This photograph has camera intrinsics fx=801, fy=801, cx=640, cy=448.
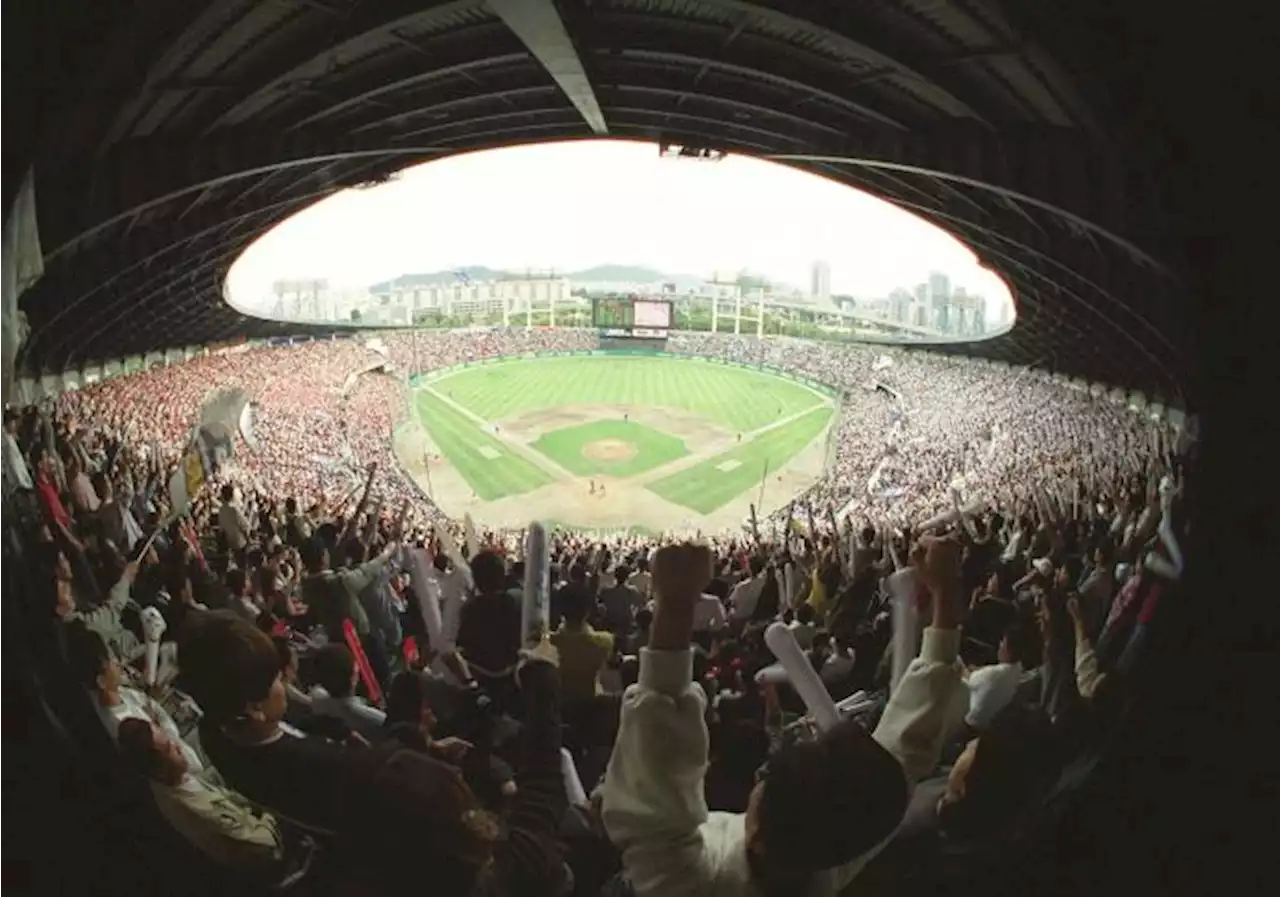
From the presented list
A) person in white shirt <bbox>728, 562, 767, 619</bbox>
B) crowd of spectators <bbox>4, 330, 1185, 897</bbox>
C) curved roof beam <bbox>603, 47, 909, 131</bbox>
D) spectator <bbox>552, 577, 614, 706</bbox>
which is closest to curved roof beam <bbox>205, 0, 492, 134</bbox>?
curved roof beam <bbox>603, 47, 909, 131</bbox>

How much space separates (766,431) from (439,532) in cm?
197

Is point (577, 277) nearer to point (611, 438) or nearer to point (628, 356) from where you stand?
point (611, 438)

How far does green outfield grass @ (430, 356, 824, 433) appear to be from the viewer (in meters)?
4.08

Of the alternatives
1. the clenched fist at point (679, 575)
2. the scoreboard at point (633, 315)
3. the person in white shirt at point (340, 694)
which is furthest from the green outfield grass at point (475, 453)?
the clenched fist at point (679, 575)

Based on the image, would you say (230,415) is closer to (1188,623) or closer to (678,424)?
(678,424)

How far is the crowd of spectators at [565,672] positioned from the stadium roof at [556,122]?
0.88 ft

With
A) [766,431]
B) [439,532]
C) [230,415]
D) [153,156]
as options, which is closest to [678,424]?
[766,431]

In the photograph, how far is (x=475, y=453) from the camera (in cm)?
361

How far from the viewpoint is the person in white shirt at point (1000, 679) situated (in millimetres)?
1854

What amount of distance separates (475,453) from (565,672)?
5.82 feet

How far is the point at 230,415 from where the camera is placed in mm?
2170

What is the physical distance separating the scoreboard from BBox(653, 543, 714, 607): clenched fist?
5.86 feet

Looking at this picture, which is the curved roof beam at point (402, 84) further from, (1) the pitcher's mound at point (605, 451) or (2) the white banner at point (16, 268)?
(1) the pitcher's mound at point (605, 451)

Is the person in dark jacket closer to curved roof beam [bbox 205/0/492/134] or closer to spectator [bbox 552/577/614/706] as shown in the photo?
spectator [bbox 552/577/614/706]
